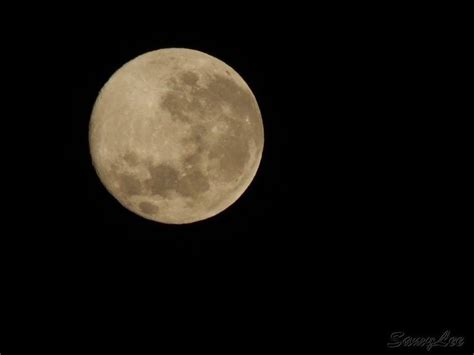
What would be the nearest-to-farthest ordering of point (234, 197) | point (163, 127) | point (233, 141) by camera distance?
point (163, 127) → point (233, 141) → point (234, 197)

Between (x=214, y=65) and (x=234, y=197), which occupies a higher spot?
(x=214, y=65)

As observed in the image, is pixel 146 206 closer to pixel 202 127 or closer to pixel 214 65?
pixel 202 127

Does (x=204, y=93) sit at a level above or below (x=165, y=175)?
above

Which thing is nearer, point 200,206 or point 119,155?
point 119,155

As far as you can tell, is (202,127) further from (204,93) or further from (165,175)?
(165,175)

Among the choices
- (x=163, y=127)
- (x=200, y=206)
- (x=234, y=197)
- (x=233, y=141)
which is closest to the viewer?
(x=163, y=127)

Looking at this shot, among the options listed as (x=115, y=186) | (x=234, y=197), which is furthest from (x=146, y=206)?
(x=234, y=197)

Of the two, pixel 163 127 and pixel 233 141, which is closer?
Result: pixel 163 127

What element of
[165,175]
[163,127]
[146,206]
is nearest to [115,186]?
[146,206]

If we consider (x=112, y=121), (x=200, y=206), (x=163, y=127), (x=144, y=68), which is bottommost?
(x=200, y=206)
